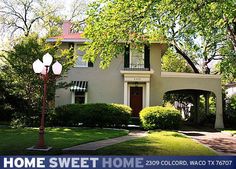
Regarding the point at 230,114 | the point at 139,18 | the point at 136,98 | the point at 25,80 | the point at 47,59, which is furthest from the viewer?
the point at 230,114

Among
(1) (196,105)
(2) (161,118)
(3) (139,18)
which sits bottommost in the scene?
(2) (161,118)

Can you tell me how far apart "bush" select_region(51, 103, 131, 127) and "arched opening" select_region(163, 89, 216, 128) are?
7.95m

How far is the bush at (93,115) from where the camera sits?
16.9m

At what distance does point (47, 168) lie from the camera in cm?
649

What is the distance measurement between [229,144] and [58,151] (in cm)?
725

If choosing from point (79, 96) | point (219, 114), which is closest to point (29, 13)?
point (79, 96)

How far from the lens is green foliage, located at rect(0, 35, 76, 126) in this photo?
1673 centimetres

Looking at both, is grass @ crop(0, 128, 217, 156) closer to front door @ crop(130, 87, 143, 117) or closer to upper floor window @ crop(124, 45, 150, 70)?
front door @ crop(130, 87, 143, 117)

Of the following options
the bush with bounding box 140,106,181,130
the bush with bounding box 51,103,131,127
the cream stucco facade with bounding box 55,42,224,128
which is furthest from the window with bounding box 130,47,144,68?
the bush with bounding box 140,106,181,130

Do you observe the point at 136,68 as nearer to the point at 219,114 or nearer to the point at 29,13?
the point at 219,114

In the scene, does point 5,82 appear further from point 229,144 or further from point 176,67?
point 176,67

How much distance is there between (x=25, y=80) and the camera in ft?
55.2

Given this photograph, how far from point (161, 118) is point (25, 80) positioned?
23.5 ft

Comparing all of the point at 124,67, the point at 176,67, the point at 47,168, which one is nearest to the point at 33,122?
the point at 124,67
